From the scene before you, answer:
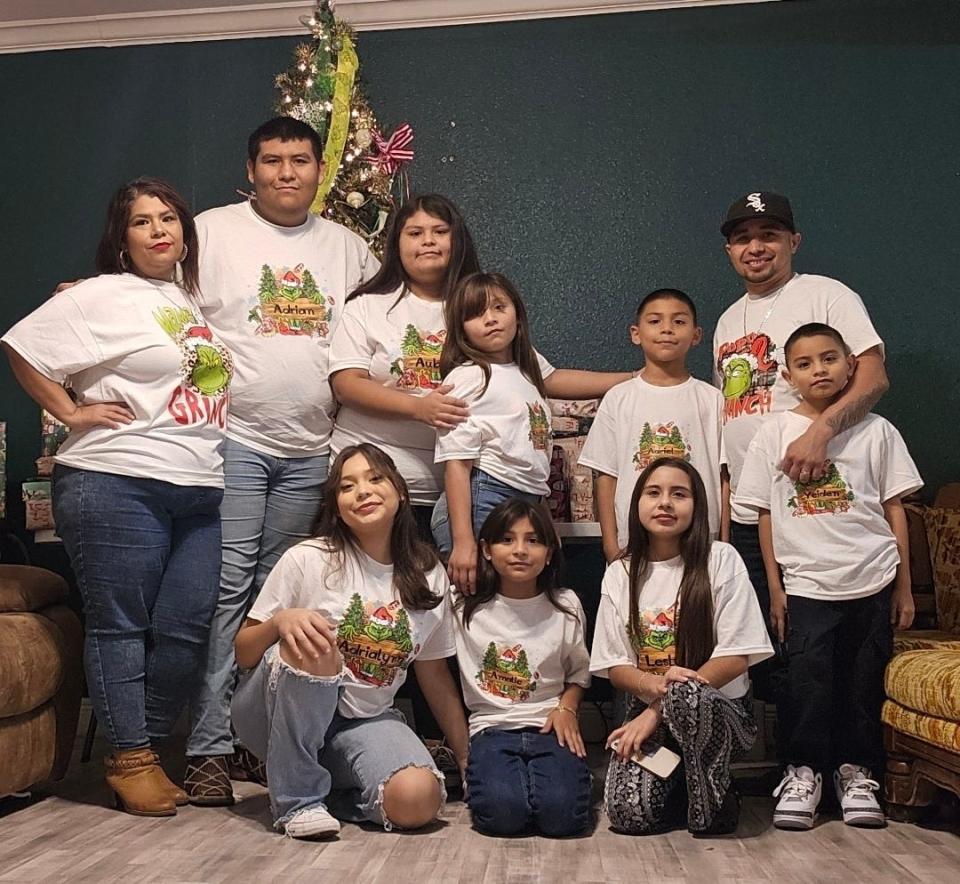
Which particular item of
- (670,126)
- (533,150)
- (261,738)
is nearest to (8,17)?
(533,150)

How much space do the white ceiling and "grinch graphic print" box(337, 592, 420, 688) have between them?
2.43 m

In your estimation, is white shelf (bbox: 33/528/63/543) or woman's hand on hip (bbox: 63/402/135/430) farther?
white shelf (bbox: 33/528/63/543)

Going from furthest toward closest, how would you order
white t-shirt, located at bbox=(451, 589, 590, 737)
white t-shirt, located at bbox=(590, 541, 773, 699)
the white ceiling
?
the white ceiling
white t-shirt, located at bbox=(451, 589, 590, 737)
white t-shirt, located at bbox=(590, 541, 773, 699)

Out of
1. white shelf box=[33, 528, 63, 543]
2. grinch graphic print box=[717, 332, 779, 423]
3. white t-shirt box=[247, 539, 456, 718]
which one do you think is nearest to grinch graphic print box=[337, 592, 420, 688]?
white t-shirt box=[247, 539, 456, 718]

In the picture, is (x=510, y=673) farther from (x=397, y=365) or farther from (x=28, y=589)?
(x=28, y=589)

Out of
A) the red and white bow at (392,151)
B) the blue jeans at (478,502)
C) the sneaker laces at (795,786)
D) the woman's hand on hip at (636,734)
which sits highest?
the red and white bow at (392,151)

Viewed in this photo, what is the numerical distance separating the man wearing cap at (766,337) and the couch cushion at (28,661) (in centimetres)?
166

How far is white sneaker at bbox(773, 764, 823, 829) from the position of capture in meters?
2.61

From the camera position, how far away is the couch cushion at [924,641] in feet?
9.53

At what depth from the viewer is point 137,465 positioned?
8.83 feet

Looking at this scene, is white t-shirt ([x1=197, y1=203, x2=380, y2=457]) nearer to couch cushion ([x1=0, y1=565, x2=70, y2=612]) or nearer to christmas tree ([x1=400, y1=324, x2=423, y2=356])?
christmas tree ([x1=400, y1=324, x2=423, y2=356])

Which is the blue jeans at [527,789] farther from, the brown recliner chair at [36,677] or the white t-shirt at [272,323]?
the brown recliner chair at [36,677]

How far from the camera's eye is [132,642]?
2768mm

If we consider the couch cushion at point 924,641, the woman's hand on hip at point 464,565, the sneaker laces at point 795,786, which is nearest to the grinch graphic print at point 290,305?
the woman's hand on hip at point 464,565
